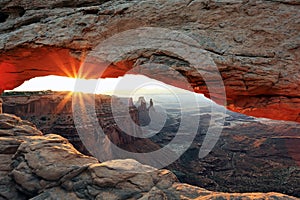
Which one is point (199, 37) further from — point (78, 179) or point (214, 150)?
point (214, 150)

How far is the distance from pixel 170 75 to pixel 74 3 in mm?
4528

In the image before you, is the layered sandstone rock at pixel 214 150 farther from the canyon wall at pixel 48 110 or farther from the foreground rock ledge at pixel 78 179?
the foreground rock ledge at pixel 78 179

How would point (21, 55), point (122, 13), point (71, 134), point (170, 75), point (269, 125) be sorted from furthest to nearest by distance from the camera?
point (269, 125) → point (71, 134) → point (21, 55) → point (122, 13) → point (170, 75)

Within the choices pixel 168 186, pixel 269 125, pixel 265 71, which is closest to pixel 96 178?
pixel 168 186

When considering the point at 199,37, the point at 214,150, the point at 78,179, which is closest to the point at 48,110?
the point at 78,179

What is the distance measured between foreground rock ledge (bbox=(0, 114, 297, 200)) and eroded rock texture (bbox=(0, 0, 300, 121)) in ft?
9.56

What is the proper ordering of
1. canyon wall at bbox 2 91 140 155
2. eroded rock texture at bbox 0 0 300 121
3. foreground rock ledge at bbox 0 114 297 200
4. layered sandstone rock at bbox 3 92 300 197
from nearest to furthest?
eroded rock texture at bbox 0 0 300 121 < foreground rock ledge at bbox 0 114 297 200 < layered sandstone rock at bbox 3 92 300 197 < canyon wall at bbox 2 91 140 155

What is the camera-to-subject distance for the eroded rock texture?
203 inches

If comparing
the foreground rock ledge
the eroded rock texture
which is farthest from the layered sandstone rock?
the eroded rock texture

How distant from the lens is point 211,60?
530 centimetres

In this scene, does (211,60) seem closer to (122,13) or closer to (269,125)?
(122,13)

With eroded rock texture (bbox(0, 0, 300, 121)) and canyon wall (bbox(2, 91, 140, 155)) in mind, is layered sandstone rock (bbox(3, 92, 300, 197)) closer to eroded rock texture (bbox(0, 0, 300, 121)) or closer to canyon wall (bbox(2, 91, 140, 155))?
canyon wall (bbox(2, 91, 140, 155))

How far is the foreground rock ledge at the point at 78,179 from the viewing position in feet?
20.2

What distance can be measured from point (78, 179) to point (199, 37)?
617 cm
